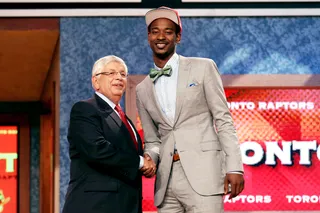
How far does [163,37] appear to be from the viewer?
415cm

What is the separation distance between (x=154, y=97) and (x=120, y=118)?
0.88 feet

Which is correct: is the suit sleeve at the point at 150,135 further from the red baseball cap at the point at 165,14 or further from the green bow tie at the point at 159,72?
the red baseball cap at the point at 165,14

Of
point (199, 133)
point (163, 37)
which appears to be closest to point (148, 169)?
point (199, 133)

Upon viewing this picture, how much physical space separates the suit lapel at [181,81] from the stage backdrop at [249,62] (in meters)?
2.36

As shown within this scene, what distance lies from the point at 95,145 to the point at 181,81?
55 centimetres

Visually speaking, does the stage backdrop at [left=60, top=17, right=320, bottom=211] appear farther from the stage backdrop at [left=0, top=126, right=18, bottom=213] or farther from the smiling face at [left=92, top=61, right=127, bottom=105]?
the stage backdrop at [left=0, top=126, right=18, bottom=213]

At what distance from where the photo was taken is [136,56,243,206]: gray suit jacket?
13.3 feet

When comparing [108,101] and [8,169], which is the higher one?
[8,169]

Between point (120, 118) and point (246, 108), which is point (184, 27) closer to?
point (246, 108)

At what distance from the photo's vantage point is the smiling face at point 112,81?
4391mm

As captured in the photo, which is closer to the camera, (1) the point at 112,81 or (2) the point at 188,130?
(2) the point at 188,130

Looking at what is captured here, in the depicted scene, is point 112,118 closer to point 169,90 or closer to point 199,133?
point 169,90

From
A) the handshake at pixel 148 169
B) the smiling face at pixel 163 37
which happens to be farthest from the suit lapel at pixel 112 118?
the smiling face at pixel 163 37

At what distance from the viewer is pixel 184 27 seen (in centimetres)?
663
